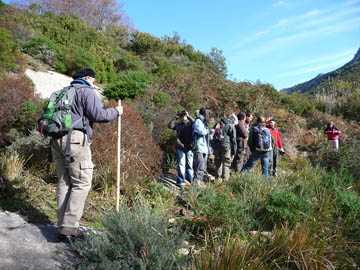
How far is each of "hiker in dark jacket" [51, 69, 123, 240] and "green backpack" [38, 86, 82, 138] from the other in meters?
0.06

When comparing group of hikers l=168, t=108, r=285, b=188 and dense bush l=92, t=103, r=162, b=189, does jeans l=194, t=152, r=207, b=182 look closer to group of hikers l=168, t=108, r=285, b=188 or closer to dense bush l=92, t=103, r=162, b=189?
group of hikers l=168, t=108, r=285, b=188

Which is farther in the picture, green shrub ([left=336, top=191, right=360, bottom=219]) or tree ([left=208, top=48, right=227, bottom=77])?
tree ([left=208, top=48, right=227, bottom=77])

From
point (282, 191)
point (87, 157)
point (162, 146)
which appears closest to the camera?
point (87, 157)

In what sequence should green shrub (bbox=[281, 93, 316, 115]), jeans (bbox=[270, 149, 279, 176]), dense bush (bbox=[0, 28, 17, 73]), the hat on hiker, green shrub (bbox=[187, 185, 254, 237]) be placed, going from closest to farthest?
the hat on hiker < green shrub (bbox=[187, 185, 254, 237]) < jeans (bbox=[270, 149, 279, 176]) < dense bush (bbox=[0, 28, 17, 73]) < green shrub (bbox=[281, 93, 316, 115])

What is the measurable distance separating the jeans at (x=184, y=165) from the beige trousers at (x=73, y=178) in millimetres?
4397

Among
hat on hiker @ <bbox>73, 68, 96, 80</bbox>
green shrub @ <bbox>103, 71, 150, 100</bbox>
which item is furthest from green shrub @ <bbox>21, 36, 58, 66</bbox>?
hat on hiker @ <bbox>73, 68, 96, 80</bbox>

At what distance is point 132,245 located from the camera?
16.4 feet

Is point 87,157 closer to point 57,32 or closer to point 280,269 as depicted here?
point 280,269

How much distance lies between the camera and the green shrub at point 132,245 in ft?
15.7

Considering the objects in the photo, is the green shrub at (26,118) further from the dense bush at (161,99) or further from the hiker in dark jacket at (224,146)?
the dense bush at (161,99)

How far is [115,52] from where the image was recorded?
27.2 m

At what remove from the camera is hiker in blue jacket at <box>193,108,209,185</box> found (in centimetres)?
1030

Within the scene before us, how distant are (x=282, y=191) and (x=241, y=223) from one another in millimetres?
1088

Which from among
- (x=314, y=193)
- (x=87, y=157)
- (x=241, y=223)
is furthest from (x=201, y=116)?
(x=87, y=157)
